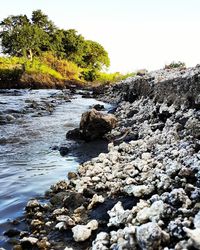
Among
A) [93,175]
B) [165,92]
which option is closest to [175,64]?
[165,92]

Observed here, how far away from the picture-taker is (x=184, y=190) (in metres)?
3.17

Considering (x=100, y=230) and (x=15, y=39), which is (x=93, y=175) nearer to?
(x=100, y=230)

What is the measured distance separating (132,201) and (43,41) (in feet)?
159

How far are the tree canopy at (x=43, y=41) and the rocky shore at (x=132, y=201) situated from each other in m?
43.4

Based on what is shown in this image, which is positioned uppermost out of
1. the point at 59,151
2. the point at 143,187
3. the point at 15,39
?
the point at 15,39

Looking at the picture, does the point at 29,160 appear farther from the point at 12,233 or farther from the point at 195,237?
the point at 195,237

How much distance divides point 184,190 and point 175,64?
55.2ft

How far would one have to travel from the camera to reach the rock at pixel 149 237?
2375mm

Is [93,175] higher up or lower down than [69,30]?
lower down

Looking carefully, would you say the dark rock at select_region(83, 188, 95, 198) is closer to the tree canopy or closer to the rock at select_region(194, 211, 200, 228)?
the rock at select_region(194, 211, 200, 228)

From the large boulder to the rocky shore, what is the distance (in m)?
2.03

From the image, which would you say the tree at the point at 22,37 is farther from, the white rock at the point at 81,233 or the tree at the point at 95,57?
the white rock at the point at 81,233

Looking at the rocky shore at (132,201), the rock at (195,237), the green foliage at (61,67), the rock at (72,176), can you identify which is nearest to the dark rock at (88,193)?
the rocky shore at (132,201)

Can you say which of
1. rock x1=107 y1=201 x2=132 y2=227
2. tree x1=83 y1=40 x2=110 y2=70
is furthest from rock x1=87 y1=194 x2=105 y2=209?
tree x1=83 y1=40 x2=110 y2=70
